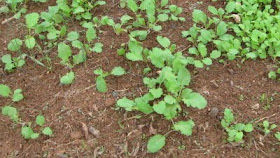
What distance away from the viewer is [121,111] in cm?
255

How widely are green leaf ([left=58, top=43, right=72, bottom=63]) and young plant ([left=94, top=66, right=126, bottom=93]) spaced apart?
0.29 meters

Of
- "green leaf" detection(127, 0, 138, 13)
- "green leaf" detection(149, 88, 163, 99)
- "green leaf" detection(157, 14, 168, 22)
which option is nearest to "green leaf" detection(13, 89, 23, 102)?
"green leaf" detection(149, 88, 163, 99)

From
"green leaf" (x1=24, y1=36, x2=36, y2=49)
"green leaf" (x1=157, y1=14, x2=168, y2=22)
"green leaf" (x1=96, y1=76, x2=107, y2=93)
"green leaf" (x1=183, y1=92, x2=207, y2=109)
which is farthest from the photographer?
"green leaf" (x1=157, y1=14, x2=168, y2=22)

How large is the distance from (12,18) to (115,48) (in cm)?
107

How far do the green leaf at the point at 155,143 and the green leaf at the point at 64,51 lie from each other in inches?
39.1

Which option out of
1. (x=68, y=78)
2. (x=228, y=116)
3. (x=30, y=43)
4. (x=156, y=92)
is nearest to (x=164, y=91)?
(x=156, y=92)

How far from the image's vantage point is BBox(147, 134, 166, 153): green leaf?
229 centimetres

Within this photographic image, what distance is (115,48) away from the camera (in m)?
2.96

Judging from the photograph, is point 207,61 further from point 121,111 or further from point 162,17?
point 121,111

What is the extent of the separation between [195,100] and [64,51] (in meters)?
1.11

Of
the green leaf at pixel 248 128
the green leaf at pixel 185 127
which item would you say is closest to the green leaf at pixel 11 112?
the green leaf at pixel 185 127

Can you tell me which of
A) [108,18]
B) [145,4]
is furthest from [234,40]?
[108,18]

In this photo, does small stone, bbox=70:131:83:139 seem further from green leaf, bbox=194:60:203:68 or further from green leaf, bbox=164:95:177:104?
green leaf, bbox=194:60:203:68

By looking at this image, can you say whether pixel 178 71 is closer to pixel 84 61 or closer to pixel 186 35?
pixel 186 35
